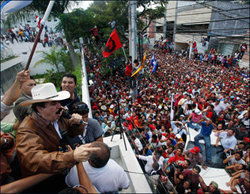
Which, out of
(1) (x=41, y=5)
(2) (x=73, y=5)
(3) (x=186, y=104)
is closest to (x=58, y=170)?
(3) (x=186, y=104)

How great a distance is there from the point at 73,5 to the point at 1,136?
24.3m

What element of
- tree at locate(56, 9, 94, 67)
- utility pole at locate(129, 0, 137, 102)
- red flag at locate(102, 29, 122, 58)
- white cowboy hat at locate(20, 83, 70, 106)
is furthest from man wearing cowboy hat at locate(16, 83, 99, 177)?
tree at locate(56, 9, 94, 67)

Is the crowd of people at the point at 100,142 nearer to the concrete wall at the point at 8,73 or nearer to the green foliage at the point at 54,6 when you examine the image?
the concrete wall at the point at 8,73

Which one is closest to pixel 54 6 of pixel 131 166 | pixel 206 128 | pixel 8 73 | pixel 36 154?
pixel 8 73

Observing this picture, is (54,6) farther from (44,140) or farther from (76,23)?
(44,140)

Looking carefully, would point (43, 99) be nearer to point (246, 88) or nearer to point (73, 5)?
point (246, 88)

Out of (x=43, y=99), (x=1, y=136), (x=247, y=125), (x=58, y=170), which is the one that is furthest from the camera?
(x=247, y=125)

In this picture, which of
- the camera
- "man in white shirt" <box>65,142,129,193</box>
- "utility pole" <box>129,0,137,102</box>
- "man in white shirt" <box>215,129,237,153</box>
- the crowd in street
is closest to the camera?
the camera

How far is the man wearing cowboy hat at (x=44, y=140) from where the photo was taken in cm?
115

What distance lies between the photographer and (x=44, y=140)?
4.90 feet

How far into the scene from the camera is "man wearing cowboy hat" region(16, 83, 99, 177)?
1.15 metres

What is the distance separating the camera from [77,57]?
60.7 feet

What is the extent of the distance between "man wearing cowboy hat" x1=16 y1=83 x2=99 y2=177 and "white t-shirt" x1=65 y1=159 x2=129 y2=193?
313 millimetres

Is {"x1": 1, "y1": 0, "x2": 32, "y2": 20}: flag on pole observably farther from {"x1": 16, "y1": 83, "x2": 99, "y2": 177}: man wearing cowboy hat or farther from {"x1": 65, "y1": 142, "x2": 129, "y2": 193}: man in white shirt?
{"x1": 65, "y1": 142, "x2": 129, "y2": 193}: man in white shirt
